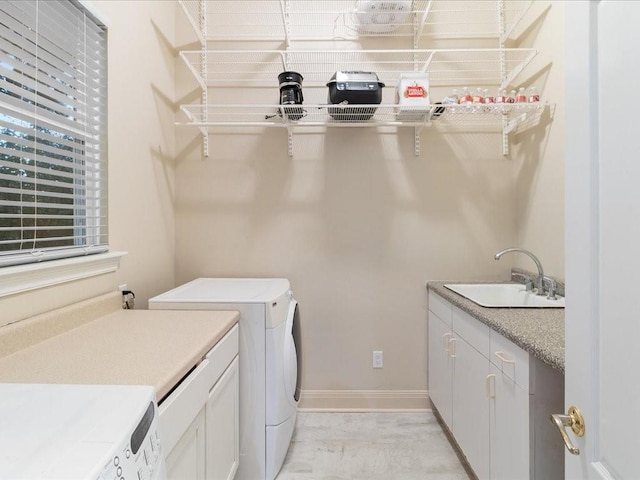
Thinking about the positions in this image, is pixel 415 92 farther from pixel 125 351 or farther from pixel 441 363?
pixel 125 351

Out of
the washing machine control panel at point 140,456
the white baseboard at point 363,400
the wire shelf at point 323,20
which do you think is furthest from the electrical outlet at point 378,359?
the wire shelf at point 323,20

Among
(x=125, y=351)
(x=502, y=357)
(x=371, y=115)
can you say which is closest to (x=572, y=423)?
(x=502, y=357)

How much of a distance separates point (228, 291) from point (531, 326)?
142 cm

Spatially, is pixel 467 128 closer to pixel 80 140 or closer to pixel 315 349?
pixel 315 349

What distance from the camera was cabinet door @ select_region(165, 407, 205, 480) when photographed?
962 mm

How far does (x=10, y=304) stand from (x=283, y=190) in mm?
1570

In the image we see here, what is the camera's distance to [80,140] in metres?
1.47

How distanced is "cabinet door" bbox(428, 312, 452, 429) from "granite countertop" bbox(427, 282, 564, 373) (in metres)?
0.37

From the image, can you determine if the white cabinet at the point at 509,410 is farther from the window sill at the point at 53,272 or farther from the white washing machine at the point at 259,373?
the window sill at the point at 53,272

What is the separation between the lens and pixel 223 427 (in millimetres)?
1376

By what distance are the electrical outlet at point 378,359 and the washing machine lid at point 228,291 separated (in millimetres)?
825

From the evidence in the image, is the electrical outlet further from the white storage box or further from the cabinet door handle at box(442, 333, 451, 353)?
the white storage box

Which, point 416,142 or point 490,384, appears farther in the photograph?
point 416,142

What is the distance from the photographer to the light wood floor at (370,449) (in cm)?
175
